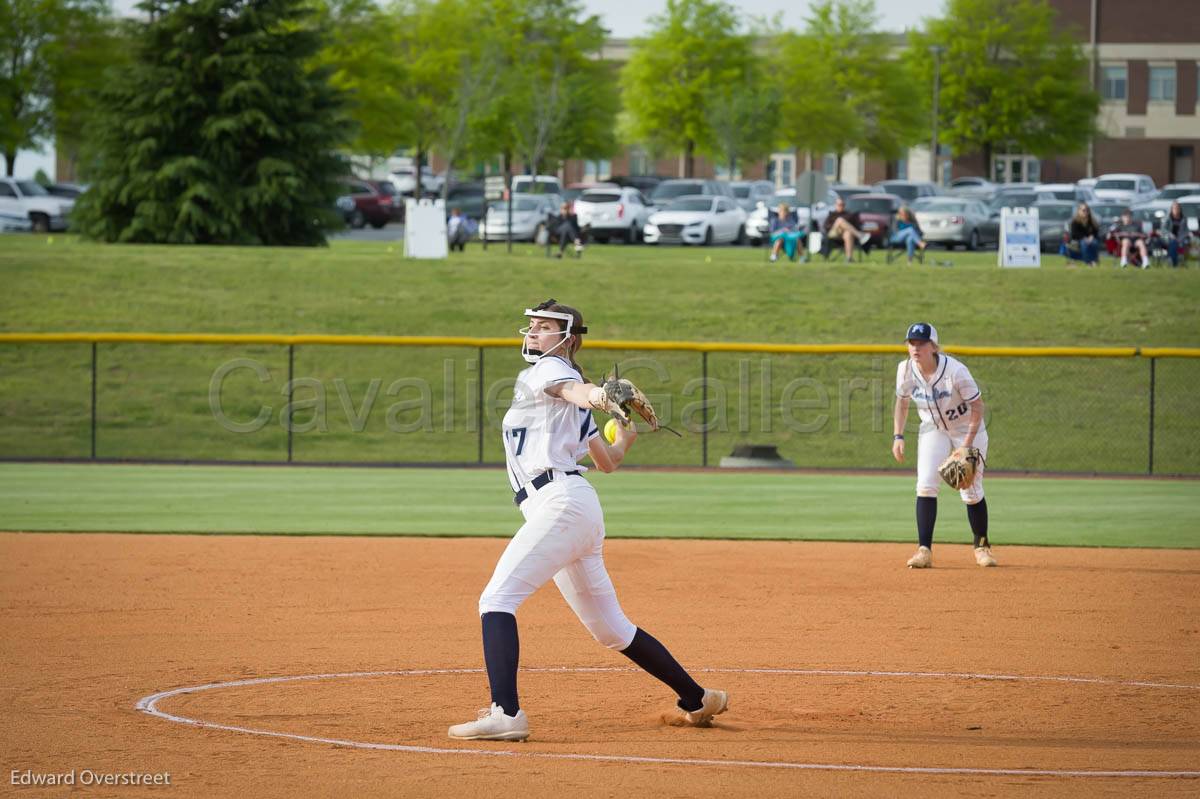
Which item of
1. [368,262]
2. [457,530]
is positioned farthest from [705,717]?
[368,262]

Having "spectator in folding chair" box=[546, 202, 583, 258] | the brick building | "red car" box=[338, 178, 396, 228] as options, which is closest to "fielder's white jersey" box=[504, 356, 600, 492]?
"spectator in folding chair" box=[546, 202, 583, 258]

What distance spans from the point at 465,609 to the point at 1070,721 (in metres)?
4.75

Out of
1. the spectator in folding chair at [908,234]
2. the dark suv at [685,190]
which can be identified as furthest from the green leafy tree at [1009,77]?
the spectator in folding chair at [908,234]

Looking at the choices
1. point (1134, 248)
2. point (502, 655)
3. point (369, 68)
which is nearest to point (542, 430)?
point (502, 655)

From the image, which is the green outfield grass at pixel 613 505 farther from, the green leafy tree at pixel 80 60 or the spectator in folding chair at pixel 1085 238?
the green leafy tree at pixel 80 60

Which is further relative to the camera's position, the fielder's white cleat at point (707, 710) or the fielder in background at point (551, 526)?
the fielder's white cleat at point (707, 710)

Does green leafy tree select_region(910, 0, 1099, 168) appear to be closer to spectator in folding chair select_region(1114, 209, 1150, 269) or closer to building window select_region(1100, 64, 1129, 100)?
building window select_region(1100, 64, 1129, 100)

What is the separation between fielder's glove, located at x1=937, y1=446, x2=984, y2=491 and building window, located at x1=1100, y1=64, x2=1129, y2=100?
70.4m

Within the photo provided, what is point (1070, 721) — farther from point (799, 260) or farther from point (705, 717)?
point (799, 260)

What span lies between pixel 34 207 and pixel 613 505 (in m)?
34.7

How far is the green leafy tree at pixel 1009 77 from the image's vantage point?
6631cm

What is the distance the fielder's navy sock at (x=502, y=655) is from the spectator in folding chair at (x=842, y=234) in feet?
88.5

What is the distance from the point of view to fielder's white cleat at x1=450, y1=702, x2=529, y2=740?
6957 millimetres

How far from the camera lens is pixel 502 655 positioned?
6.94 m
